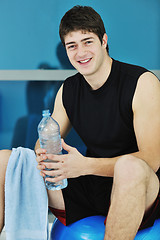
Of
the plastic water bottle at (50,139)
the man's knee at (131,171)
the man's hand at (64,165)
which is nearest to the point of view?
the man's knee at (131,171)

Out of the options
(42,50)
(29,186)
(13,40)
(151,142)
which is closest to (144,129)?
(151,142)

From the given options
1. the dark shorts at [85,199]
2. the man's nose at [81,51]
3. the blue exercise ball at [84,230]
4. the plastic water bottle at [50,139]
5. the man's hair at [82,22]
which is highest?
the man's hair at [82,22]

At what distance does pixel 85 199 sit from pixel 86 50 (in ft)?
2.05

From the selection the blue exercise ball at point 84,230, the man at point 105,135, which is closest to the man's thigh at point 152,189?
the man at point 105,135

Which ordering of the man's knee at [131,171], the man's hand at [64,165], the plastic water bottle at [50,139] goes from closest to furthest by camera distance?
the man's knee at [131,171], the man's hand at [64,165], the plastic water bottle at [50,139]

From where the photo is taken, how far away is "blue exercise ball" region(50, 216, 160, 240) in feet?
3.68

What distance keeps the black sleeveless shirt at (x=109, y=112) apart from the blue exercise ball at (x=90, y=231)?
292 mm

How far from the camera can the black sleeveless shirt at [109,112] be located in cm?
124

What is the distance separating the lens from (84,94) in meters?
1.37

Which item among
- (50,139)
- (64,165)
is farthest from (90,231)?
(50,139)

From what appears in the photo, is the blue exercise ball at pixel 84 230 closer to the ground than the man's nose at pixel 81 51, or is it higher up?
closer to the ground

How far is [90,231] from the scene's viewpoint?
1149mm

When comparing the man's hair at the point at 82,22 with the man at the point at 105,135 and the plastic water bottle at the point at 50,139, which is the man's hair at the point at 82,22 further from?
the plastic water bottle at the point at 50,139

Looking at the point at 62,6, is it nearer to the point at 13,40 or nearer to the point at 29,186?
the point at 13,40
